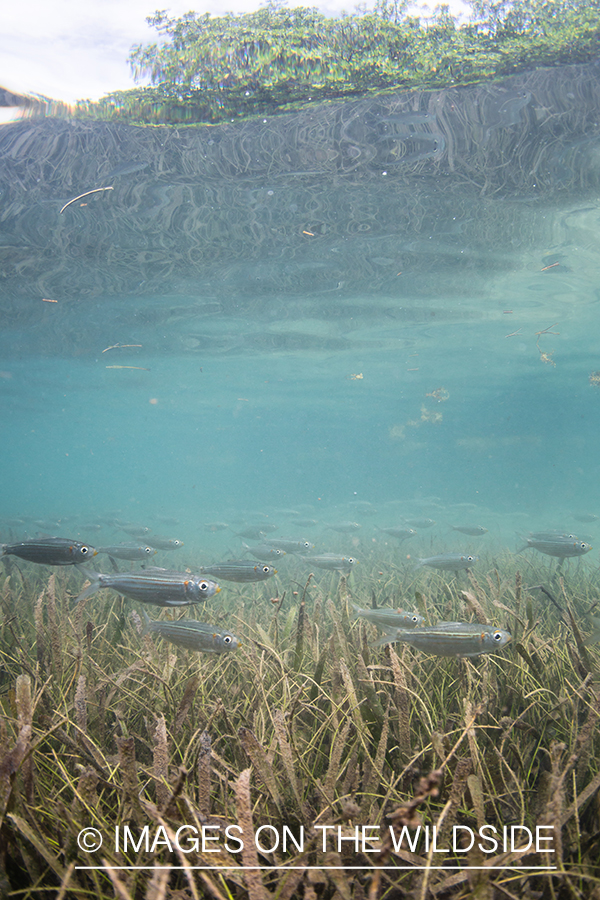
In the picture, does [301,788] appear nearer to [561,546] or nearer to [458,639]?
[458,639]

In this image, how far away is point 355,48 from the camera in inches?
331

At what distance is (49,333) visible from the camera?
70.9 ft

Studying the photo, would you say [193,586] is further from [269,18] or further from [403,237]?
[403,237]

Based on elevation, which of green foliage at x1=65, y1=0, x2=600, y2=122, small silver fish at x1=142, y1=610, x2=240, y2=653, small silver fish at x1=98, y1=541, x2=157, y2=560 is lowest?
small silver fish at x1=98, y1=541, x2=157, y2=560

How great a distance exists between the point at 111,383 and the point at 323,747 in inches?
1332

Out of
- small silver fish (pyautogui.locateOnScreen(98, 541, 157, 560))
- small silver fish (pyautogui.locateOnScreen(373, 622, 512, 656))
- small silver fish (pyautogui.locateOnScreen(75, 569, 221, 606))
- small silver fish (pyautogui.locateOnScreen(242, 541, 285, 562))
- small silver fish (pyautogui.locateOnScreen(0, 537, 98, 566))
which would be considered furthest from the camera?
small silver fish (pyautogui.locateOnScreen(242, 541, 285, 562))

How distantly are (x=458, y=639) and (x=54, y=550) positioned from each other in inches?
144

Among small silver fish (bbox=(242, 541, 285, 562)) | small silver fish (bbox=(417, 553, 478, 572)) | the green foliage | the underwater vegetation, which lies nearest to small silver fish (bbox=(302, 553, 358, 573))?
small silver fish (bbox=(242, 541, 285, 562))

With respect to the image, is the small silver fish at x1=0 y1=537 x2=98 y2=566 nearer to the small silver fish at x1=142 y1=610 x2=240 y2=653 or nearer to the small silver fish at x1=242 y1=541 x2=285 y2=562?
the small silver fish at x1=142 y1=610 x2=240 y2=653

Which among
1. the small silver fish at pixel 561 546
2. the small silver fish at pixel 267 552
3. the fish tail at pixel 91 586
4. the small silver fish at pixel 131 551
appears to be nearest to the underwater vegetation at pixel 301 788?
the fish tail at pixel 91 586

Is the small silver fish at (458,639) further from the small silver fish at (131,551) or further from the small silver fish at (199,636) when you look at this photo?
the small silver fish at (131,551)

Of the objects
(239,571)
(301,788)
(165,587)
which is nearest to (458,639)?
(301,788)

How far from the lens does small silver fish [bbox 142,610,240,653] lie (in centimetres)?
304

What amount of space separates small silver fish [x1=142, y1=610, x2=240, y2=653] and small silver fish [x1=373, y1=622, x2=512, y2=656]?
46.4 inches
